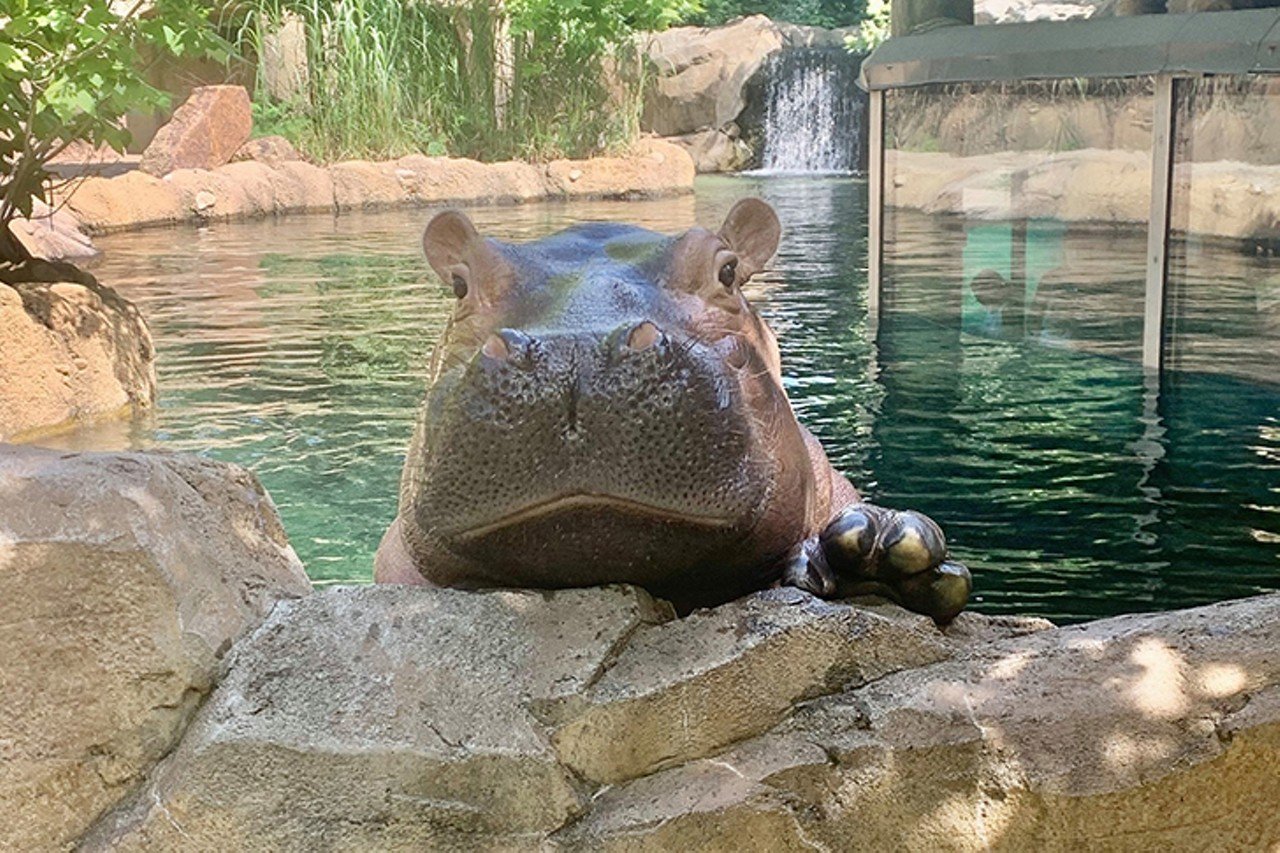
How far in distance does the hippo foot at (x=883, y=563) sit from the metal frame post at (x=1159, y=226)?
6621 mm

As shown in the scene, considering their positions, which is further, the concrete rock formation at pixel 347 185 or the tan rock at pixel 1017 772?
the concrete rock formation at pixel 347 185

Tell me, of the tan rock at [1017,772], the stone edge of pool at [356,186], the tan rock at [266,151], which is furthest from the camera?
the tan rock at [266,151]

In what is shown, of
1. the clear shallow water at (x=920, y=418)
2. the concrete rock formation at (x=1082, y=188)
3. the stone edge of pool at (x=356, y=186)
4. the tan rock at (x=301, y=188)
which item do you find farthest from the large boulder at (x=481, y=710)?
the tan rock at (x=301, y=188)

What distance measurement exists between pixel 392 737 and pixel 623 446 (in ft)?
1.87

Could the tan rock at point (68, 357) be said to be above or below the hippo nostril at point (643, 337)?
below

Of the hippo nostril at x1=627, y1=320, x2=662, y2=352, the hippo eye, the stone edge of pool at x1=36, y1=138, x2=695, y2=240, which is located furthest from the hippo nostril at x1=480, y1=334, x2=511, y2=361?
the stone edge of pool at x1=36, y1=138, x2=695, y2=240

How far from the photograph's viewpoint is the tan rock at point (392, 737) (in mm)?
2441

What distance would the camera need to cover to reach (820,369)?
9.74m

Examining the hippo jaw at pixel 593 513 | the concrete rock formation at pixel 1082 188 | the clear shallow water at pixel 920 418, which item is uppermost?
the concrete rock formation at pixel 1082 188

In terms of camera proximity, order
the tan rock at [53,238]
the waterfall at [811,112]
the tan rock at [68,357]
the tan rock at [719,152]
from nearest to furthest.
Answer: the tan rock at [68,357]
the tan rock at [53,238]
the waterfall at [811,112]
the tan rock at [719,152]

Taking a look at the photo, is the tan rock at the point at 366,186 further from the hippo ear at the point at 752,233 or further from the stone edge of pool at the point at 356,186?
the hippo ear at the point at 752,233

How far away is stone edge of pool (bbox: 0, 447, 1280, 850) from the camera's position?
2.42 meters

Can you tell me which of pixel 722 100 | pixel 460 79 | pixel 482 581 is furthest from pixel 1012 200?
pixel 722 100

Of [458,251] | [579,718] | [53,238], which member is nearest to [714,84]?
[53,238]
